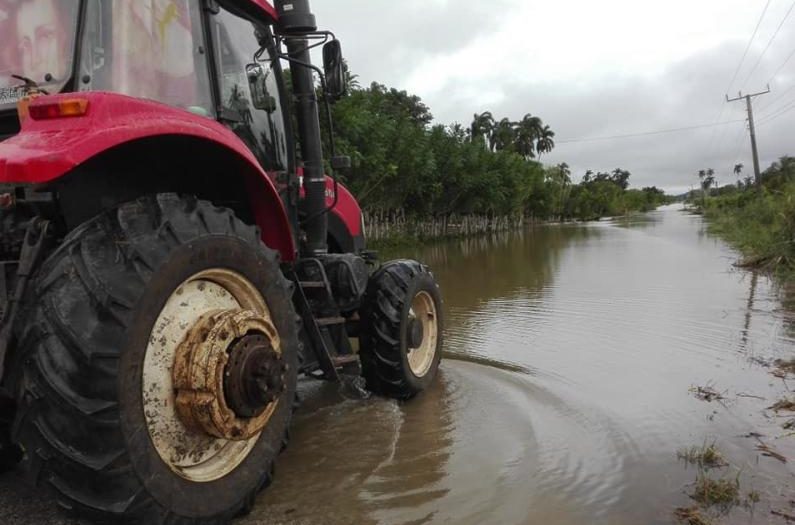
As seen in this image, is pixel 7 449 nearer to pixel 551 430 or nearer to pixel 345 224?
pixel 345 224

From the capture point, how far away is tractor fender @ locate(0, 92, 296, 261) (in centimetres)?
185

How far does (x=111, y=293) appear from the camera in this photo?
1.89 meters

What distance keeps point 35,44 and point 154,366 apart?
4.94ft

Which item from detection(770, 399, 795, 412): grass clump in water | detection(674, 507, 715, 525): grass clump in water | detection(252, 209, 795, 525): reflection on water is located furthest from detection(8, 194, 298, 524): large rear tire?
detection(770, 399, 795, 412): grass clump in water

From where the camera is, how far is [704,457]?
3230 millimetres

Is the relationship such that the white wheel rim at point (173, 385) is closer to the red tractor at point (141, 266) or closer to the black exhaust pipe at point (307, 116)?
the red tractor at point (141, 266)

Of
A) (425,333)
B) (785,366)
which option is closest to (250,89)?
(425,333)

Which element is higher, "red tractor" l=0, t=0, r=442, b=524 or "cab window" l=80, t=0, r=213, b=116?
"cab window" l=80, t=0, r=213, b=116

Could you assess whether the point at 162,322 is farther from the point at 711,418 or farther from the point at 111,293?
the point at 711,418

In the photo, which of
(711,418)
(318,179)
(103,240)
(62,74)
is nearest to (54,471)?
(103,240)

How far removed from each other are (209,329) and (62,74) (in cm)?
119

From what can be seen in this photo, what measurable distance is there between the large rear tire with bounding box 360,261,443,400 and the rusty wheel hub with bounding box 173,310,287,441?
5.56 feet

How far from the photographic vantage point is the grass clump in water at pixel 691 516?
2566 millimetres

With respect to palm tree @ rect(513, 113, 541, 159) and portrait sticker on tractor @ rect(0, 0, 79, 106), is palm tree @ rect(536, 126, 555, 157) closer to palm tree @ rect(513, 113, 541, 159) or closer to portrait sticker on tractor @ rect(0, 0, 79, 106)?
palm tree @ rect(513, 113, 541, 159)
